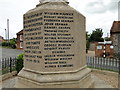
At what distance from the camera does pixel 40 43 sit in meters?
4.07

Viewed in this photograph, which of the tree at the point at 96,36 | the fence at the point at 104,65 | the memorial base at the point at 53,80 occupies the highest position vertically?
the tree at the point at 96,36

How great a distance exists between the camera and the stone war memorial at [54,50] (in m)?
3.98

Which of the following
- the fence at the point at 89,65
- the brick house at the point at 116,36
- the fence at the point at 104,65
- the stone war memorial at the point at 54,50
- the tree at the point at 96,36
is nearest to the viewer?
the stone war memorial at the point at 54,50

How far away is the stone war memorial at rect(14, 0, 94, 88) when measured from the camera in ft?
13.1

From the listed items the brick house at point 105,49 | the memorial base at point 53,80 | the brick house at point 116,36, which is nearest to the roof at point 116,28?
the brick house at point 116,36

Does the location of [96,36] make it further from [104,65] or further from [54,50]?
[54,50]

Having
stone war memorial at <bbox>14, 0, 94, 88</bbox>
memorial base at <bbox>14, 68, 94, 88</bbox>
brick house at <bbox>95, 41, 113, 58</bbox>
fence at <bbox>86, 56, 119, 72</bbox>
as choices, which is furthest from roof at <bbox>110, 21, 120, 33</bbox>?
memorial base at <bbox>14, 68, 94, 88</bbox>

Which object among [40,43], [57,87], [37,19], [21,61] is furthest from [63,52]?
[21,61]

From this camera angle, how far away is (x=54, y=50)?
4105 mm

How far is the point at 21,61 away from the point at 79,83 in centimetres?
467

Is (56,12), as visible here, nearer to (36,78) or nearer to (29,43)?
(29,43)

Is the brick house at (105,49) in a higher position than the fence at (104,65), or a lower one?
higher

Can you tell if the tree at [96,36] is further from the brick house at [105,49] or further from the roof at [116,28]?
the brick house at [105,49]

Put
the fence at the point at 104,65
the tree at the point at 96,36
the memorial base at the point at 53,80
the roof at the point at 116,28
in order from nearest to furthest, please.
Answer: the memorial base at the point at 53,80
the fence at the point at 104,65
the roof at the point at 116,28
the tree at the point at 96,36
